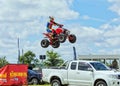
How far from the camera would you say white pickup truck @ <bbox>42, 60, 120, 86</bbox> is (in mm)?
25266

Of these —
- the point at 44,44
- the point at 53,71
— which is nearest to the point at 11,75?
the point at 53,71

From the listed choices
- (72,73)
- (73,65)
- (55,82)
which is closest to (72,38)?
(55,82)

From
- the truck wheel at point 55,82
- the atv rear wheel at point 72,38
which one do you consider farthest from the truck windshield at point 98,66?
the atv rear wheel at point 72,38

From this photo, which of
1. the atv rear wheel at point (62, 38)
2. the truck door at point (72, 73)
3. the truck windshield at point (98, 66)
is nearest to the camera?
the truck windshield at point (98, 66)

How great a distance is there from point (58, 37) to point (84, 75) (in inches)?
339

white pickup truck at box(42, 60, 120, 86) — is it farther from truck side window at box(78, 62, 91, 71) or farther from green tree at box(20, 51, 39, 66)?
green tree at box(20, 51, 39, 66)

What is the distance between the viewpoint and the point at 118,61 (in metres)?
55.2

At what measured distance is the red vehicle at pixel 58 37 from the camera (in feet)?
111

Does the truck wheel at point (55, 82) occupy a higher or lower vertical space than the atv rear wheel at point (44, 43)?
lower

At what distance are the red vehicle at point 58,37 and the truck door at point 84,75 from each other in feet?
23.1

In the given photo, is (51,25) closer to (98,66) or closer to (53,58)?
(98,66)

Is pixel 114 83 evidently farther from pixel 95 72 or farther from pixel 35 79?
pixel 35 79

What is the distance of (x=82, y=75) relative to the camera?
26.3 m

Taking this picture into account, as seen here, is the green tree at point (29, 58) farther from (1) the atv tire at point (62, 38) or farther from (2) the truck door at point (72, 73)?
(2) the truck door at point (72, 73)
